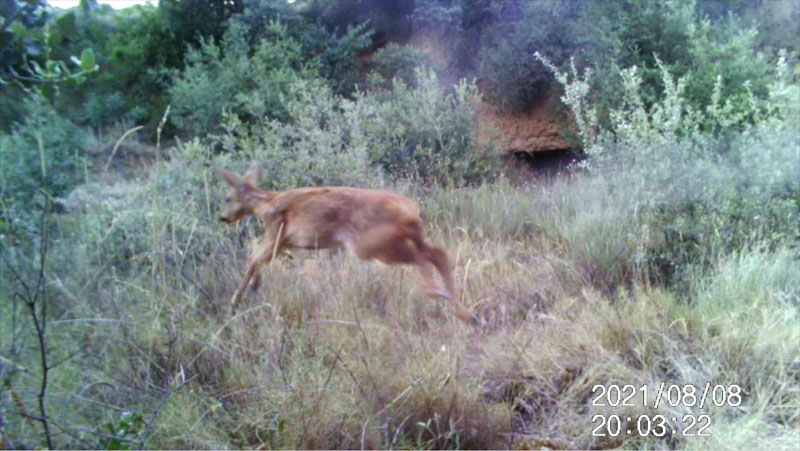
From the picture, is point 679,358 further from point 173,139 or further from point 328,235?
point 173,139

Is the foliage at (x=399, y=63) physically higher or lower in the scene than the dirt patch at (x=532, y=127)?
higher

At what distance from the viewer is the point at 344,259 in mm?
5176

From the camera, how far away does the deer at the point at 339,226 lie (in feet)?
15.6

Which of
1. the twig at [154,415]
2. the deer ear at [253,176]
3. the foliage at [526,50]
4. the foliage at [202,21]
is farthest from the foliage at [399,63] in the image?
the twig at [154,415]

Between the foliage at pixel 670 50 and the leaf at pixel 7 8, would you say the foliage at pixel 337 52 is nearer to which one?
the foliage at pixel 670 50

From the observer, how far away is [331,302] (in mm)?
5309

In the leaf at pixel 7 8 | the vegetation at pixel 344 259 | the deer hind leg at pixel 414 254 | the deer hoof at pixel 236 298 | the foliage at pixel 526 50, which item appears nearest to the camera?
the leaf at pixel 7 8

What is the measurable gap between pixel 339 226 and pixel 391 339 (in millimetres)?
847

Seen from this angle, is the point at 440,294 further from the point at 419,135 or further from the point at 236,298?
the point at 419,135

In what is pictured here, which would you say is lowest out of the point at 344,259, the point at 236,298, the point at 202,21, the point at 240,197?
the point at 236,298

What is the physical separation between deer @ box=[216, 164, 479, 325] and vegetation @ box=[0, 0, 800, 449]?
250 mm

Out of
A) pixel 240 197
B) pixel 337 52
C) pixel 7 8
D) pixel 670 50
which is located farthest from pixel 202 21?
pixel 670 50

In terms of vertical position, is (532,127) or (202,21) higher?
(202,21)

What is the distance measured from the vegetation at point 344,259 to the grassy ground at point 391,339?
0.07 feet
